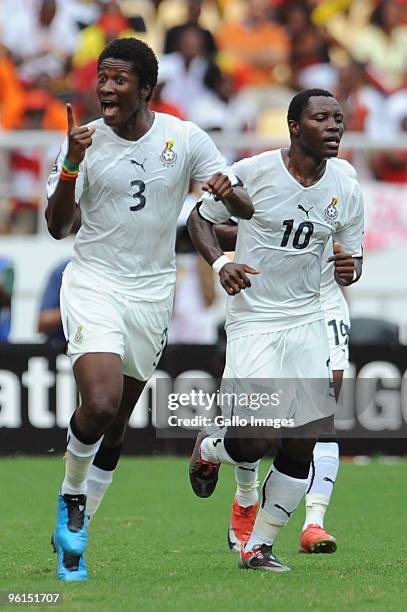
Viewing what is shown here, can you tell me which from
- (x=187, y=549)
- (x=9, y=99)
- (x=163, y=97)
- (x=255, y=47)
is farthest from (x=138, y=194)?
(x=255, y=47)

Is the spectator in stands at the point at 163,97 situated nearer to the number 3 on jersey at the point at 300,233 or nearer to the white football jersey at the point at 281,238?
the white football jersey at the point at 281,238

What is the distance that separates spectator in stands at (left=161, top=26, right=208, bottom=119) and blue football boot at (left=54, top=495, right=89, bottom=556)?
36.9 feet

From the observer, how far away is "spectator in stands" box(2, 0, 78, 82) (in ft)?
61.9

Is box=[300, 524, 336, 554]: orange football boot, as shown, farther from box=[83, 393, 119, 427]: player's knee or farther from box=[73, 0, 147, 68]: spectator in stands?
box=[73, 0, 147, 68]: spectator in stands

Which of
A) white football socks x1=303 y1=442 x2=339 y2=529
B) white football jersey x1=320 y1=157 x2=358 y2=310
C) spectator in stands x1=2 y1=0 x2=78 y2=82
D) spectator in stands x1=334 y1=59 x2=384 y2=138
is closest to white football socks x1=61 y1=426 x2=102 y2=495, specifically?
white football socks x1=303 y1=442 x2=339 y2=529

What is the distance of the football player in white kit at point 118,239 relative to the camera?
7.27m

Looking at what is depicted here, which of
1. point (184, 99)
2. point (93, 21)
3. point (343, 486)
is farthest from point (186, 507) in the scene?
point (93, 21)

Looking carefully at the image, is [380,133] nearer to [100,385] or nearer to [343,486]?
[343,486]

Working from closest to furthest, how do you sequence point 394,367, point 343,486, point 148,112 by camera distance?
point 148,112, point 343,486, point 394,367

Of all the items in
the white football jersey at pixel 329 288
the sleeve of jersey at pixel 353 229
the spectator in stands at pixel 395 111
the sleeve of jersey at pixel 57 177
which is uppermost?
the sleeve of jersey at pixel 57 177

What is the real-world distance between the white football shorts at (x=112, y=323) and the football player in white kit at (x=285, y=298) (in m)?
0.44

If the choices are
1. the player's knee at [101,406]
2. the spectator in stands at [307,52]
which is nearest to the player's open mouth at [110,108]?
the player's knee at [101,406]

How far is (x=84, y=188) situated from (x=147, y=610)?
2.36m

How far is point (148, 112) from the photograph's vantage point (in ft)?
25.7
